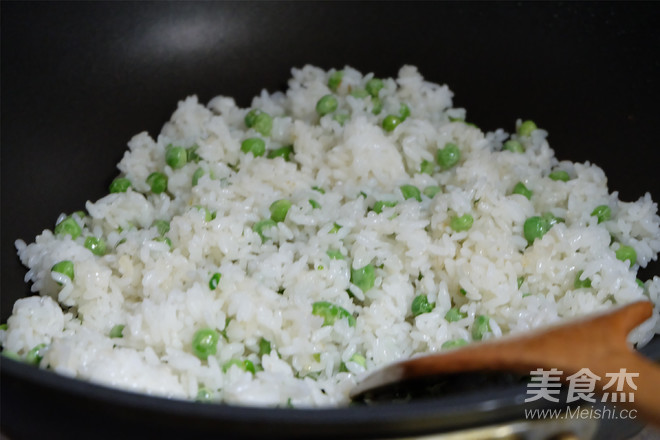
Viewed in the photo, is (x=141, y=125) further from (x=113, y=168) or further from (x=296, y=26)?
(x=296, y=26)

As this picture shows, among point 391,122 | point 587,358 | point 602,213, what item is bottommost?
point 587,358

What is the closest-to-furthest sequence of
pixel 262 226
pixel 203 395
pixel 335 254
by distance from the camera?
1. pixel 203 395
2. pixel 335 254
3. pixel 262 226

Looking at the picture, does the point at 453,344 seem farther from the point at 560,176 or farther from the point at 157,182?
the point at 157,182

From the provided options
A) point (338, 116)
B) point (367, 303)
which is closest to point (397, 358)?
point (367, 303)

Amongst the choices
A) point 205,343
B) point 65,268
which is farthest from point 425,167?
point 65,268

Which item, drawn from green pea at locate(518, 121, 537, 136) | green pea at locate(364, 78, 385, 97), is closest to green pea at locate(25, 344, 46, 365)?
green pea at locate(364, 78, 385, 97)

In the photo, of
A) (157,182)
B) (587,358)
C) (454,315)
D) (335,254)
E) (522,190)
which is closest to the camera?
(587,358)
